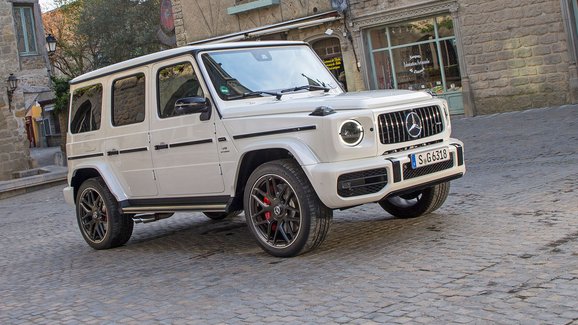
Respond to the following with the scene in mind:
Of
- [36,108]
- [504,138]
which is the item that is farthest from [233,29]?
[36,108]

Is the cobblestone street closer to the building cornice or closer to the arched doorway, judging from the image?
the building cornice

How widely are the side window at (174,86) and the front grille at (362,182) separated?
1835 millimetres

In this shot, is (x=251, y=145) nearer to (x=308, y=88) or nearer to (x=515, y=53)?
(x=308, y=88)

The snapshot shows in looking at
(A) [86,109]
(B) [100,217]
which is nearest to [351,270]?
(B) [100,217]

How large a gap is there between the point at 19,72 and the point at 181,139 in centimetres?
2634

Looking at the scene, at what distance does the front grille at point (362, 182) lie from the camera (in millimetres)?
6207

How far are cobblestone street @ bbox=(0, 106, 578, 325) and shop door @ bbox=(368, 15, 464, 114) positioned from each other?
38.8ft

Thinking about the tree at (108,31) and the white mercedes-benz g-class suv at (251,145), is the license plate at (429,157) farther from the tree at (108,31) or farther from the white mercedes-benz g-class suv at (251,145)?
the tree at (108,31)

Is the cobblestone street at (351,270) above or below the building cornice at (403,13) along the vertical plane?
below

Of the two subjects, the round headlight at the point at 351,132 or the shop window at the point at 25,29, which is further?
the shop window at the point at 25,29

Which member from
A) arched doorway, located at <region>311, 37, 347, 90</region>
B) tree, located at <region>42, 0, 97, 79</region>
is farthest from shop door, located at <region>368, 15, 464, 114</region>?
tree, located at <region>42, 0, 97, 79</region>

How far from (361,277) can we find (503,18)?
16003 mm

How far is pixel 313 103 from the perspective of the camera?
6.55 m

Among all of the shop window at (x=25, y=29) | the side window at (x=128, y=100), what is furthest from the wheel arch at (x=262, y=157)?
the shop window at (x=25, y=29)
